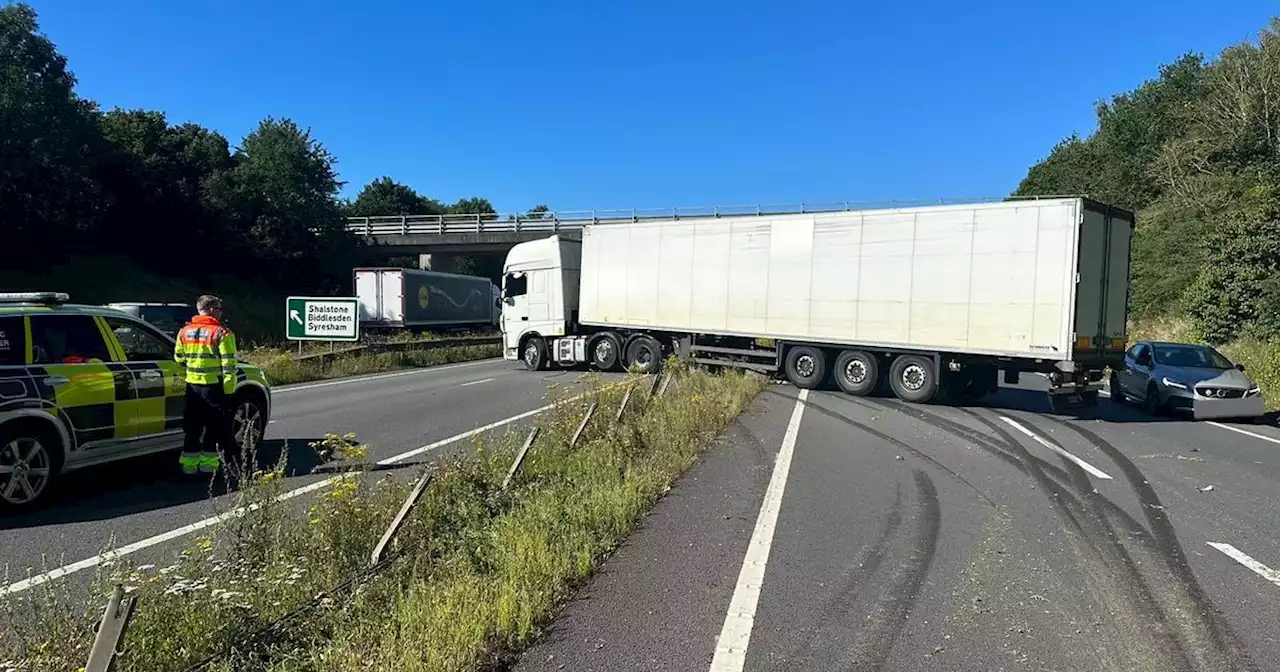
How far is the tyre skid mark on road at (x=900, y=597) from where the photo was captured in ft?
13.3

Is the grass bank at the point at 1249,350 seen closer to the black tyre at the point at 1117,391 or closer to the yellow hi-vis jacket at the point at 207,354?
the black tyre at the point at 1117,391

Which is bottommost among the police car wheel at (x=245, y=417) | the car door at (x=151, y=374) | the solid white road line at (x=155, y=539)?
the solid white road line at (x=155, y=539)

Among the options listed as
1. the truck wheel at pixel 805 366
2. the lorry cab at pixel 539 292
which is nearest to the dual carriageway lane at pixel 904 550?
the truck wheel at pixel 805 366

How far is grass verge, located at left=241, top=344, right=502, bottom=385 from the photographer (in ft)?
62.6

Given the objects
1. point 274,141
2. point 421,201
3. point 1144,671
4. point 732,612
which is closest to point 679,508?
point 732,612

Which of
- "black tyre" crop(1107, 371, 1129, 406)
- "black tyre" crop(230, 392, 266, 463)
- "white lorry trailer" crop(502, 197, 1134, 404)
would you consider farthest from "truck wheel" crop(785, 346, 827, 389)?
"black tyre" crop(230, 392, 266, 463)

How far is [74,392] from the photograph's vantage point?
22.4 ft

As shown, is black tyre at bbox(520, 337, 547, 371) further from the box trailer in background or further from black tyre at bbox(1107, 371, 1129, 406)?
black tyre at bbox(1107, 371, 1129, 406)

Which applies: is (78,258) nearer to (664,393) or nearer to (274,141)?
(274,141)

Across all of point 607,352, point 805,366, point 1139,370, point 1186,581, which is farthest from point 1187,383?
point 607,352

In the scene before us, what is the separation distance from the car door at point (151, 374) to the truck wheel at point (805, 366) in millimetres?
12218

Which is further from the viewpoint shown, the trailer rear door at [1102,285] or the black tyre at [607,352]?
the black tyre at [607,352]

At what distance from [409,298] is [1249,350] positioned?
29408 millimetres

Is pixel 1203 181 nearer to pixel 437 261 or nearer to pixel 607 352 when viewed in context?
pixel 607 352
